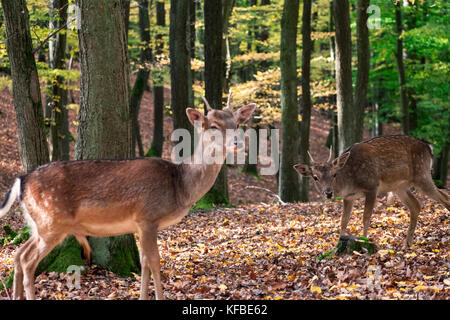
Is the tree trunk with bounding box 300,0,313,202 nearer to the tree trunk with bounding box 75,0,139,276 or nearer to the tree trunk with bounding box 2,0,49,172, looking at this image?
the tree trunk with bounding box 2,0,49,172

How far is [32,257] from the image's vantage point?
19.9ft

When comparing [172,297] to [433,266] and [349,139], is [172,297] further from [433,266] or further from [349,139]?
[349,139]

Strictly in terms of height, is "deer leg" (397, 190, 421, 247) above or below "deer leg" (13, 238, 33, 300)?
below

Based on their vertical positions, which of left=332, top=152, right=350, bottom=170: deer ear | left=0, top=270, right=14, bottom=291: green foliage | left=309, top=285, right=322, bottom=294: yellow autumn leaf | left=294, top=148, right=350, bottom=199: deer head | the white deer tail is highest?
the white deer tail

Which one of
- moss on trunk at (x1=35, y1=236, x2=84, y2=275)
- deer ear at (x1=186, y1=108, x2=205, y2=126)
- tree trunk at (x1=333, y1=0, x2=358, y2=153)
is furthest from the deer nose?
tree trunk at (x1=333, y1=0, x2=358, y2=153)

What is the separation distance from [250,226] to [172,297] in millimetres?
5778

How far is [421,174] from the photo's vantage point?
9.84m

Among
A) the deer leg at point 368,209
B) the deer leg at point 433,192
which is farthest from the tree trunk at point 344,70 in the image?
the deer leg at point 368,209

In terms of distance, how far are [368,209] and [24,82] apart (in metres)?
6.95

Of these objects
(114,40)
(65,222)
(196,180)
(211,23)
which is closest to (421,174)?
(196,180)

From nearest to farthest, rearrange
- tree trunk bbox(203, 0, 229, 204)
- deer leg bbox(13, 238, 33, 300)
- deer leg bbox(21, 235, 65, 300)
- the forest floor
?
deer leg bbox(21, 235, 65, 300) → deer leg bbox(13, 238, 33, 300) → the forest floor → tree trunk bbox(203, 0, 229, 204)

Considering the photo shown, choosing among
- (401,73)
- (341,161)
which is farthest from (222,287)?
(401,73)

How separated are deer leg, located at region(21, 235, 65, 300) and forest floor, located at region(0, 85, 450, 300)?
0.53 m

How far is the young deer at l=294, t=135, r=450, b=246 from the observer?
975 centimetres
